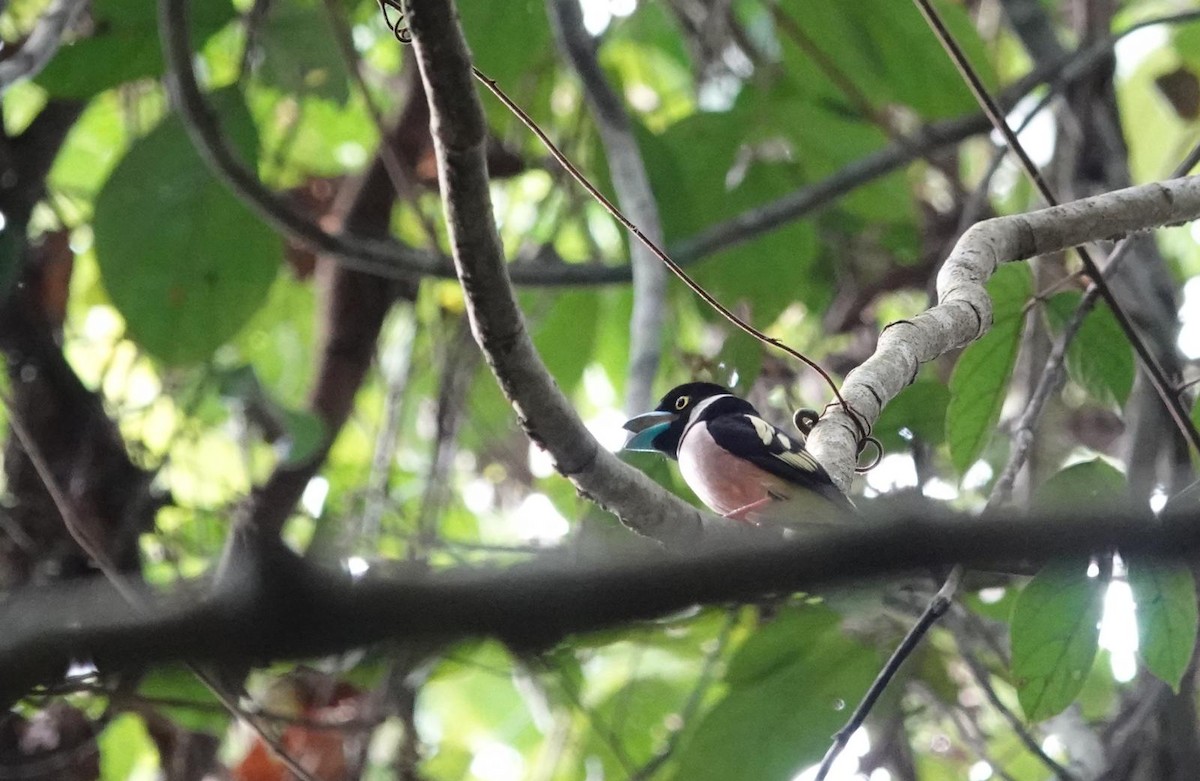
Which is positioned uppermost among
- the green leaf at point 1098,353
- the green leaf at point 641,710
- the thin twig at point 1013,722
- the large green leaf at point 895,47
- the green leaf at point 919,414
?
the large green leaf at point 895,47

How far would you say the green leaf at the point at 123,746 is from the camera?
3887mm

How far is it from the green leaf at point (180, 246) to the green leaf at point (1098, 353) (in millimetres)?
2051

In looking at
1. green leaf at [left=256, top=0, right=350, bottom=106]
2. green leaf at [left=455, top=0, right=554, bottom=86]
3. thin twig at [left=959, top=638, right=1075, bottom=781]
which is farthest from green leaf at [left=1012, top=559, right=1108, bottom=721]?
green leaf at [left=256, top=0, right=350, bottom=106]

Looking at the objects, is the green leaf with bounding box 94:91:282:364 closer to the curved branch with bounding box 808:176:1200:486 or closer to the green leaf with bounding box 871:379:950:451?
the green leaf with bounding box 871:379:950:451

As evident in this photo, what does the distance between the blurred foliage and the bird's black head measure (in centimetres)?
19

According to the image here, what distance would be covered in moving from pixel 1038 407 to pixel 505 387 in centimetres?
133

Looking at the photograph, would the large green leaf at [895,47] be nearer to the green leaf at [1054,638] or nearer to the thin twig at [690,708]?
the thin twig at [690,708]

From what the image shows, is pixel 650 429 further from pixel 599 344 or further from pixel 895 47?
pixel 599 344

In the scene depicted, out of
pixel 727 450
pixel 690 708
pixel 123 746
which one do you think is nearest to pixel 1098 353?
pixel 727 450

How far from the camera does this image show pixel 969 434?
102 inches

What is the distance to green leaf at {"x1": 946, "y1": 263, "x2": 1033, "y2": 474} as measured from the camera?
2557mm

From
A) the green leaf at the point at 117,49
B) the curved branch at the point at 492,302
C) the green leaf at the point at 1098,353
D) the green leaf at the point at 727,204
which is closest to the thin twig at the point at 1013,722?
the green leaf at the point at 1098,353

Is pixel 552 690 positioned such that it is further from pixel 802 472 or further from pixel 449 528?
pixel 449 528

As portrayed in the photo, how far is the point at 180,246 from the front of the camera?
11.2 ft
